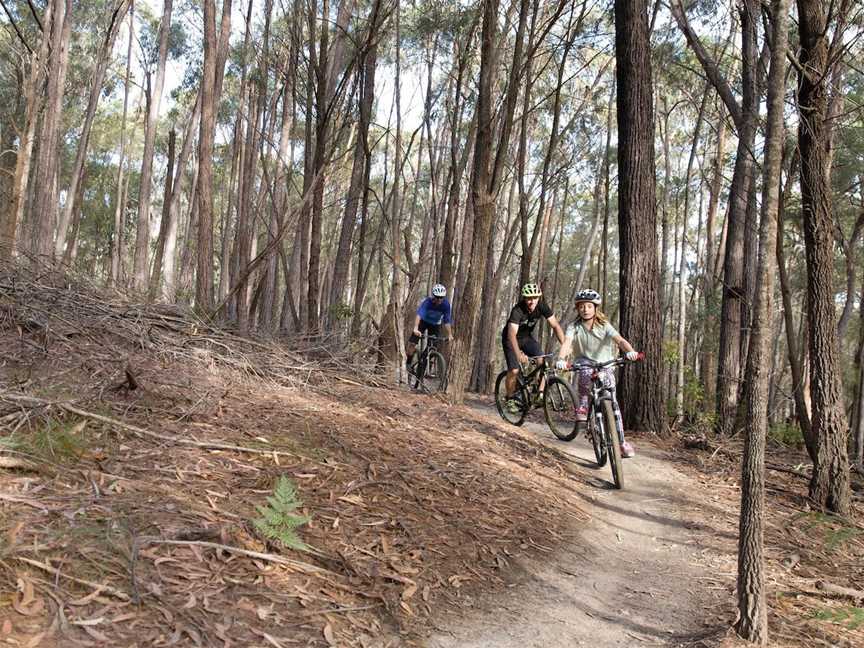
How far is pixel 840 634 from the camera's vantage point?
3.46m

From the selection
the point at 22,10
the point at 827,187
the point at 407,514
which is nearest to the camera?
the point at 407,514

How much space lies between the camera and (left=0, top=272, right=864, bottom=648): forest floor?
8.77 ft

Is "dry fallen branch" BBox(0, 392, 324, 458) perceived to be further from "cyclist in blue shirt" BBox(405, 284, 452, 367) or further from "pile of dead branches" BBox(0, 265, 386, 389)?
"cyclist in blue shirt" BBox(405, 284, 452, 367)

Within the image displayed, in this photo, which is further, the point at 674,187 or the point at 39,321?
the point at 674,187

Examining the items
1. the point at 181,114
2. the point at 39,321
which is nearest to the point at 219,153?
the point at 181,114

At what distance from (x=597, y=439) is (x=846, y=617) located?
122 inches

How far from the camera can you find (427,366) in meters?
9.95

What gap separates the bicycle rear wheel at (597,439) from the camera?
638 centimetres

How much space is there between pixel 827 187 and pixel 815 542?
9.95ft

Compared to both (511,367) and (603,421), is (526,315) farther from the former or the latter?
(603,421)

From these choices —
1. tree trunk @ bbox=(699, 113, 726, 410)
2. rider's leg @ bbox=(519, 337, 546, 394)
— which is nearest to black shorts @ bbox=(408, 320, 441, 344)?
rider's leg @ bbox=(519, 337, 546, 394)

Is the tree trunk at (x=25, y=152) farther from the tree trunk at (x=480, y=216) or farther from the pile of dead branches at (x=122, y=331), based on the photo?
the tree trunk at (x=480, y=216)

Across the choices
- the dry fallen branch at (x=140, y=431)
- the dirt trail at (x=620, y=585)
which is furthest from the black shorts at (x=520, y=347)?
the dry fallen branch at (x=140, y=431)

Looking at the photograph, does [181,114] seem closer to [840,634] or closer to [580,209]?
[580,209]
